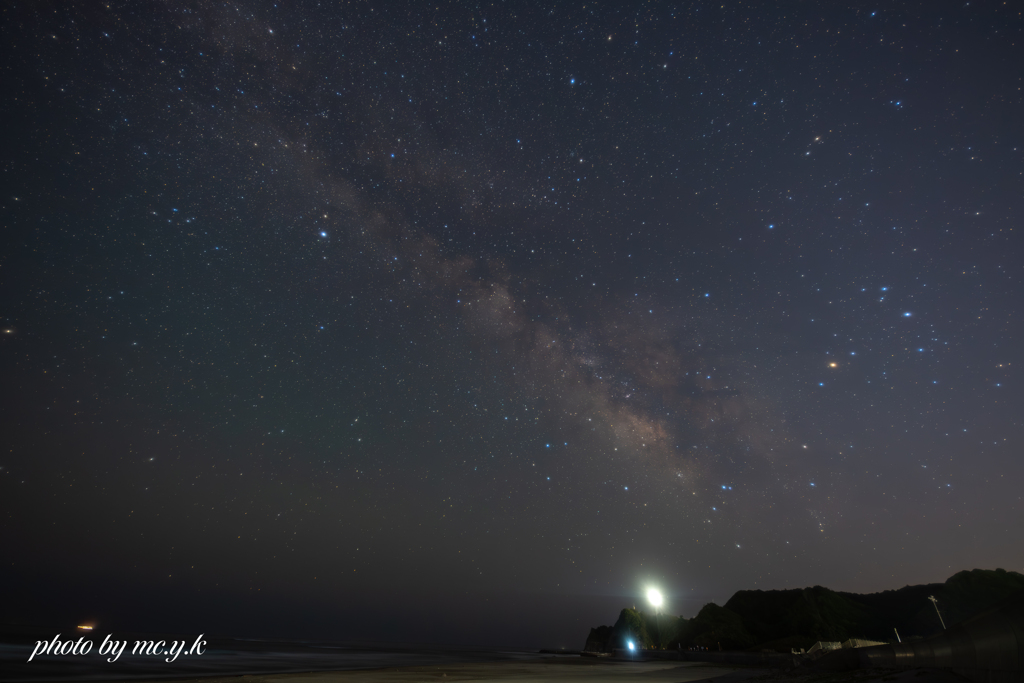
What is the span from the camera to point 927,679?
8930 millimetres

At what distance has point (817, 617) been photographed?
110 meters

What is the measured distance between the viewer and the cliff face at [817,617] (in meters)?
95.8

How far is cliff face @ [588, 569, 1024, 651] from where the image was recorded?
95750 mm

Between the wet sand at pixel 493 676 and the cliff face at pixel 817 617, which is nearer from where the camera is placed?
the wet sand at pixel 493 676

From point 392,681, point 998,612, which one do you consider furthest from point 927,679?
point 392,681

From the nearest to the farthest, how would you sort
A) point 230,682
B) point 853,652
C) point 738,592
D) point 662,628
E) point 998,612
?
point 998,612
point 230,682
point 853,652
point 662,628
point 738,592

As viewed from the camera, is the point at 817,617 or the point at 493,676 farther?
the point at 817,617

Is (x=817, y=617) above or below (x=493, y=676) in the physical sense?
above

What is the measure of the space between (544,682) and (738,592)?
145 metres

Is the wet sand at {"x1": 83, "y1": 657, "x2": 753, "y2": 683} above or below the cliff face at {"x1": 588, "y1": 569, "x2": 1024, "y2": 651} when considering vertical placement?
below

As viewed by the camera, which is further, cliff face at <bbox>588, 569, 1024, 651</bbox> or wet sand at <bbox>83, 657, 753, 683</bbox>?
cliff face at <bbox>588, 569, 1024, 651</bbox>

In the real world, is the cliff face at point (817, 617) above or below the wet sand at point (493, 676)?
above

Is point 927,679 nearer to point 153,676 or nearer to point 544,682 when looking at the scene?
point 544,682

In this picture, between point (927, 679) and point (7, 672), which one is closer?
point (927, 679)
